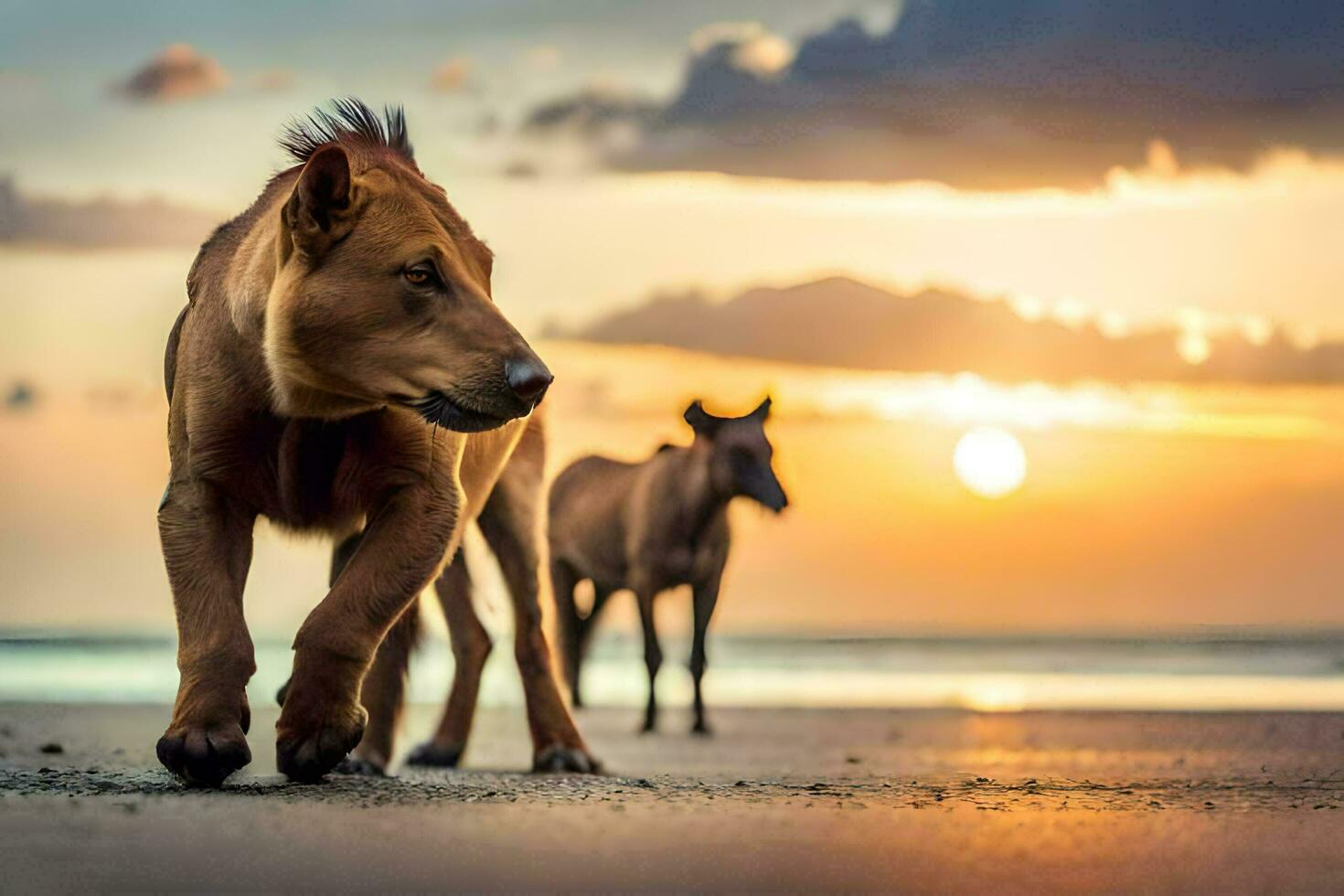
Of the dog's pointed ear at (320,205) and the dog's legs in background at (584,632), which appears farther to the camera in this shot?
the dog's legs in background at (584,632)

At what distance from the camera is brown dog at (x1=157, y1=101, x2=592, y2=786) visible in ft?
18.9

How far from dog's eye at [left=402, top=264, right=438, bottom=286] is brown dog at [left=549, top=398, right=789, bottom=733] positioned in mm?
8913

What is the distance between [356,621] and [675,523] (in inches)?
396

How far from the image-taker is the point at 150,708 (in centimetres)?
1412

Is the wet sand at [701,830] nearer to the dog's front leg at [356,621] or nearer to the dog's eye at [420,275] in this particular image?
the dog's front leg at [356,621]

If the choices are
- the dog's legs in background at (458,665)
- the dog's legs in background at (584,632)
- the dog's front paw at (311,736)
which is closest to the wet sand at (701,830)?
the dog's front paw at (311,736)

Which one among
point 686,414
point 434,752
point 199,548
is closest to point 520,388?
point 199,548

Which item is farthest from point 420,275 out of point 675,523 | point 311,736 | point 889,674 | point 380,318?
point 889,674

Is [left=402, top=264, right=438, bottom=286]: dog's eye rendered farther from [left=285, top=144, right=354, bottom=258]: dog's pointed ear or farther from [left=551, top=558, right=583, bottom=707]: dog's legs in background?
[left=551, top=558, right=583, bottom=707]: dog's legs in background

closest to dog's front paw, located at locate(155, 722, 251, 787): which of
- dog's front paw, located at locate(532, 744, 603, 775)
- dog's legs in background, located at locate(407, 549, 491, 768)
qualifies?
dog's front paw, located at locate(532, 744, 603, 775)

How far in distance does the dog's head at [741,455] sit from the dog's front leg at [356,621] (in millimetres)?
9226

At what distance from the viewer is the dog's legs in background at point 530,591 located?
8469 mm

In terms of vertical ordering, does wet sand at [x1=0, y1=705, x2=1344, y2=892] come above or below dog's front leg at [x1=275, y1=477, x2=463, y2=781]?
below

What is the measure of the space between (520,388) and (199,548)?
1.32 metres
